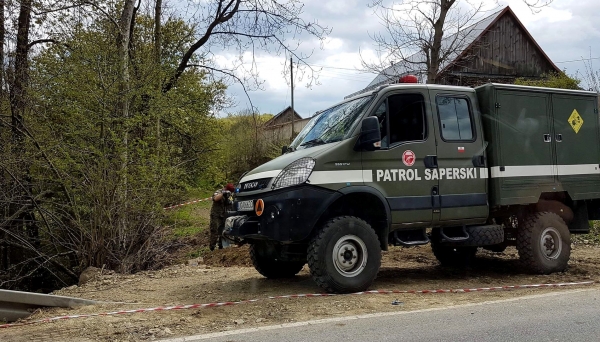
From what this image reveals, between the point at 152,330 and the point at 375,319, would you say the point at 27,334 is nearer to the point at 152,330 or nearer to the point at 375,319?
the point at 152,330

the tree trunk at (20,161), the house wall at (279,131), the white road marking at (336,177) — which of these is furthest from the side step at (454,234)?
the house wall at (279,131)

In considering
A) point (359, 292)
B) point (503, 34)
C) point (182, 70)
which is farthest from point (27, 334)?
point (503, 34)

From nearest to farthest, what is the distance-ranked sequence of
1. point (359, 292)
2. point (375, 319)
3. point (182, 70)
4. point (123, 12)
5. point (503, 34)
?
1. point (375, 319)
2. point (359, 292)
3. point (123, 12)
4. point (182, 70)
5. point (503, 34)

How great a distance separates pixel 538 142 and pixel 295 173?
12.6ft

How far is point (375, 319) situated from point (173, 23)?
48.2ft

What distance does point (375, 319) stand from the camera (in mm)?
5086

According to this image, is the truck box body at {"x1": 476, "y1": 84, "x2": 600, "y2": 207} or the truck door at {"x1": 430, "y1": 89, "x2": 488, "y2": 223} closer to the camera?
the truck door at {"x1": 430, "y1": 89, "x2": 488, "y2": 223}

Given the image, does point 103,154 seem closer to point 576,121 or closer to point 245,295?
point 245,295

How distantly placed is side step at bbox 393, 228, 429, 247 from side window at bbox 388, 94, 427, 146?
116cm

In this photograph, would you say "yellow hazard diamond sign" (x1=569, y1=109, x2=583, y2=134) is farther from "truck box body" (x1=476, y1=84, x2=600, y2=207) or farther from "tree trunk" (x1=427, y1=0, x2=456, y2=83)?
"tree trunk" (x1=427, y1=0, x2=456, y2=83)

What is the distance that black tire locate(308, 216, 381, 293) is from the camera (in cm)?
588

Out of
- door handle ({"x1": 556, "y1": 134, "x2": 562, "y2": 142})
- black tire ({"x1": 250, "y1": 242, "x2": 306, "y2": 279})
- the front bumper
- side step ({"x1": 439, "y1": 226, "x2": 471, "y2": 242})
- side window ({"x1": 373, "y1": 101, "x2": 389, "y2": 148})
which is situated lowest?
black tire ({"x1": 250, "y1": 242, "x2": 306, "y2": 279})

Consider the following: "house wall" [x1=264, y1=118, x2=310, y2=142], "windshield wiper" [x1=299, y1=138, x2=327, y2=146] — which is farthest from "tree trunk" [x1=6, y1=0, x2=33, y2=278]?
"house wall" [x1=264, y1=118, x2=310, y2=142]

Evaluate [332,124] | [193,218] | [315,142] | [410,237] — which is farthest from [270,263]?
[193,218]
